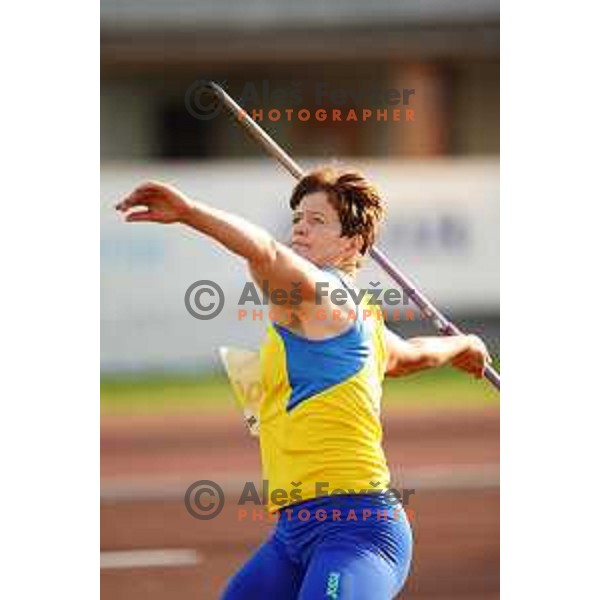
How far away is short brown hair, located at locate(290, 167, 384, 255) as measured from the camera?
12.9ft

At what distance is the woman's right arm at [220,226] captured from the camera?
11.2 ft

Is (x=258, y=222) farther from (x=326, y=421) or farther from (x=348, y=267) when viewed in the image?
(x=326, y=421)

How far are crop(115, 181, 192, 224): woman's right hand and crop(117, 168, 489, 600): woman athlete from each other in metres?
0.32

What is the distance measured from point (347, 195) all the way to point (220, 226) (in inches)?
22.5

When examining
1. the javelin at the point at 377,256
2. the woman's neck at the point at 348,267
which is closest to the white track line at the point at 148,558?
the javelin at the point at 377,256

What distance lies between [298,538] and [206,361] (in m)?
9.08

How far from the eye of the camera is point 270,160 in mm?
14359

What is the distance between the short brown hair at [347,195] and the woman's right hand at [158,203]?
58 centimetres

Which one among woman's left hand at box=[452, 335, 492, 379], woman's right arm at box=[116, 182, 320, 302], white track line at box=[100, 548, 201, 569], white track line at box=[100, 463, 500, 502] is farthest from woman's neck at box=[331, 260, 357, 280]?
white track line at box=[100, 463, 500, 502]

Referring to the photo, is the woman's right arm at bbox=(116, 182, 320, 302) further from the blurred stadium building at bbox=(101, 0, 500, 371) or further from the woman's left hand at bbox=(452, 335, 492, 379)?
the blurred stadium building at bbox=(101, 0, 500, 371)

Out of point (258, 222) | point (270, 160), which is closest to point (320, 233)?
point (258, 222)

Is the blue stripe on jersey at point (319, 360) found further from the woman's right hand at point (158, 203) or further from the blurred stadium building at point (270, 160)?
the blurred stadium building at point (270, 160)

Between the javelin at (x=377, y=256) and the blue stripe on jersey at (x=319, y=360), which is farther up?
the javelin at (x=377, y=256)
